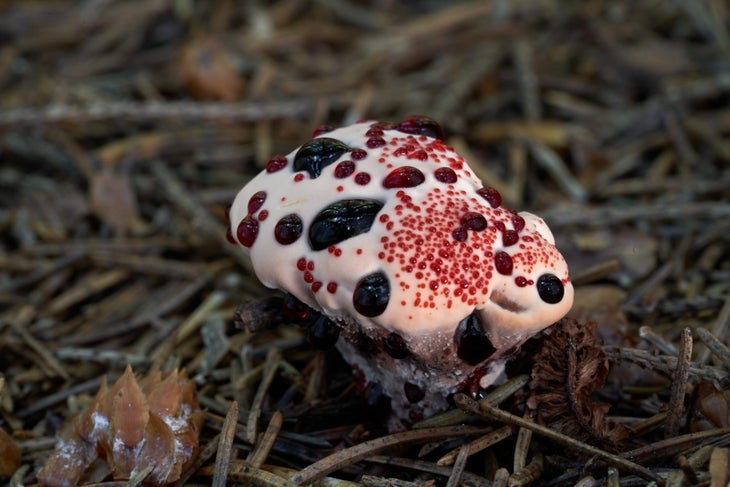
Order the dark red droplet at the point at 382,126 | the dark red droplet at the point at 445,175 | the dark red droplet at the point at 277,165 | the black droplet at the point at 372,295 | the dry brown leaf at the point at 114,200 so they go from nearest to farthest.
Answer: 1. the black droplet at the point at 372,295
2. the dark red droplet at the point at 445,175
3. the dark red droplet at the point at 277,165
4. the dark red droplet at the point at 382,126
5. the dry brown leaf at the point at 114,200

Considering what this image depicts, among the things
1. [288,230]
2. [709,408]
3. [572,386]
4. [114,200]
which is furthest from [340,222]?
[114,200]

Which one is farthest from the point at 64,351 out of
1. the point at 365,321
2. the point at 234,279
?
the point at 365,321

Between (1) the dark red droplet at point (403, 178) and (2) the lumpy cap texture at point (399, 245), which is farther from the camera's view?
(1) the dark red droplet at point (403, 178)

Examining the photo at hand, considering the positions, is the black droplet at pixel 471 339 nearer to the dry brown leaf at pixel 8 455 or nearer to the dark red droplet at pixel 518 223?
the dark red droplet at pixel 518 223

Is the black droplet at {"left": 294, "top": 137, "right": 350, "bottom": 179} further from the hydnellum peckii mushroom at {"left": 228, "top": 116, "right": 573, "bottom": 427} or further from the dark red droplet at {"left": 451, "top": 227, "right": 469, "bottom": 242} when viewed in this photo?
the dark red droplet at {"left": 451, "top": 227, "right": 469, "bottom": 242}

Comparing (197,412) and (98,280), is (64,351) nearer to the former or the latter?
(98,280)

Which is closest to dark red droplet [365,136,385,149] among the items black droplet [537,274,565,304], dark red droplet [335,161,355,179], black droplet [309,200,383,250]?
dark red droplet [335,161,355,179]

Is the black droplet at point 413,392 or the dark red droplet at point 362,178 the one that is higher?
the dark red droplet at point 362,178

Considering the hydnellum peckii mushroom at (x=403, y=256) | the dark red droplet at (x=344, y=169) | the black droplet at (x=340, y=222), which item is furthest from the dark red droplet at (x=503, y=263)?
the dark red droplet at (x=344, y=169)
